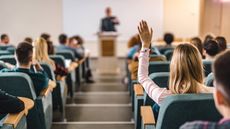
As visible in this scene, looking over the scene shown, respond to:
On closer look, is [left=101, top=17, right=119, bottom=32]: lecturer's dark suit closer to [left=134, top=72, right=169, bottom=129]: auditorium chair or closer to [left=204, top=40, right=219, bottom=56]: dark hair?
[left=204, top=40, right=219, bottom=56]: dark hair

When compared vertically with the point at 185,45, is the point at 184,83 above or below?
below

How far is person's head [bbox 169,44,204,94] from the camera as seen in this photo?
1981 mm

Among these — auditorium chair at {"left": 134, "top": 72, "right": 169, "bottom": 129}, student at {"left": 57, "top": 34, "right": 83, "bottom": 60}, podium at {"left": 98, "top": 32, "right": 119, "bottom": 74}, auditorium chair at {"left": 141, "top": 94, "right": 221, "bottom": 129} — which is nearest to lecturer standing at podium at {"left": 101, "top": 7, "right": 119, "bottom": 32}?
podium at {"left": 98, "top": 32, "right": 119, "bottom": 74}

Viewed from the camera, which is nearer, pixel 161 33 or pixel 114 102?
pixel 114 102

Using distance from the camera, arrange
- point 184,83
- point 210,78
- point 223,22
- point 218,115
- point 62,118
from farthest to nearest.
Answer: point 223,22 < point 62,118 < point 210,78 < point 184,83 < point 218,115

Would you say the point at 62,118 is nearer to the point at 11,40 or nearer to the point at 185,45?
the point at 185,45

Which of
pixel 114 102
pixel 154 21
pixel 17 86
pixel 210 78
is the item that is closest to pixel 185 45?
pixel 210 78

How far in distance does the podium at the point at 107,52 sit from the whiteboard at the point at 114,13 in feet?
7.80

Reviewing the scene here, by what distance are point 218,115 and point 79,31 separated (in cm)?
859

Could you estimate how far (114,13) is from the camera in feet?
32.2

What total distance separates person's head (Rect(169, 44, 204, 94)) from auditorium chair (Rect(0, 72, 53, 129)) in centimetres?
131

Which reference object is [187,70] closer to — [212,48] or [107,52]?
[212,48]

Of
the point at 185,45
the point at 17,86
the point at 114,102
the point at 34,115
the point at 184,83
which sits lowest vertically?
the point at 114,102

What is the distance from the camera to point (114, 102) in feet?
16.6
